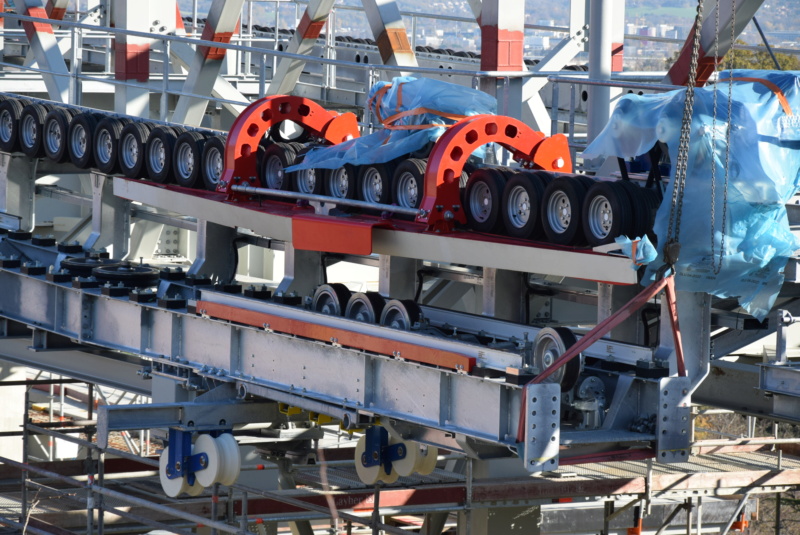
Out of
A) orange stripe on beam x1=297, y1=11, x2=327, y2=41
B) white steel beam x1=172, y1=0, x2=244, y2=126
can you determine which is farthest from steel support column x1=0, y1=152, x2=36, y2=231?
orange stripe on beam x1=297, y1=11, x2=327, y2=41

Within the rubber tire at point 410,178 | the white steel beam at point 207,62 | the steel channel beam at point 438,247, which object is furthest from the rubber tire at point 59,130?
the rubber tire at point 410,178

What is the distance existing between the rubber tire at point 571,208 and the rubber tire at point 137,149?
4848 millimetres

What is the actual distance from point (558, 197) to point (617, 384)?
1234 millimetres

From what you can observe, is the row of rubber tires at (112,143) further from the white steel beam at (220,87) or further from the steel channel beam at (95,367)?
the white steel beam at (220,87)

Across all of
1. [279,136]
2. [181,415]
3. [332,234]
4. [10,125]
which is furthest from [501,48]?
[10,125]

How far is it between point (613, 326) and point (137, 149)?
604 cm

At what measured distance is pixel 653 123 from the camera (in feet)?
27.1

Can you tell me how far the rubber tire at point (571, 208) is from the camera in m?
8.46

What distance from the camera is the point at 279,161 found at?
1107 cm

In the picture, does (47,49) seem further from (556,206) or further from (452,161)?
(556,206)

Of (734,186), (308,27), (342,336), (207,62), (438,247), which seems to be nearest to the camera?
(734,186)

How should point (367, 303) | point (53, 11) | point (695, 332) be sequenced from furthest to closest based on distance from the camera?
point (53, 11) → point (367, 303) → point (695, 332)

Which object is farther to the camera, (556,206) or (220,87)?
(220,87)

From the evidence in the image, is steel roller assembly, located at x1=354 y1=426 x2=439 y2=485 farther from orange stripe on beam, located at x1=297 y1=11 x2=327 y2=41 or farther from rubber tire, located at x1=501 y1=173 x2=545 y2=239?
orange stripe on beam, located at x1=297 y1=11 x2=327 y2=41
